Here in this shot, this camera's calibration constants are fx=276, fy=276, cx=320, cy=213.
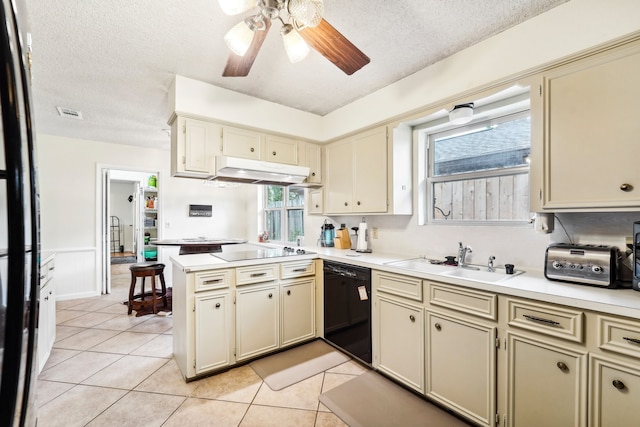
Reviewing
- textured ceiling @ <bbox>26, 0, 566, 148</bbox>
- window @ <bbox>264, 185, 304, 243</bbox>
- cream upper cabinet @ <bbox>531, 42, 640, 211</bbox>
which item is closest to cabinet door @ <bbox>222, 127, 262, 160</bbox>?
textured ceiling @ <bbox>26, 0, 566, 148</bbox>

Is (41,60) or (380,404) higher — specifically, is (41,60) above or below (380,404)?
above

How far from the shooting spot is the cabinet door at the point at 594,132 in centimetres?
138

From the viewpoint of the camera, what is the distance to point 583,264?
153 cm

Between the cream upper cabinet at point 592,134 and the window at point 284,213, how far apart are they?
3.06 metres

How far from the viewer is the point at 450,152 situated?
101 inches

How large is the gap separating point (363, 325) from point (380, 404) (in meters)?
0.58

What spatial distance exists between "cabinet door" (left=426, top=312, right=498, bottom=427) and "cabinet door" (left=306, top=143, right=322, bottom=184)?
2.00 metres

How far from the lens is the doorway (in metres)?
4.49

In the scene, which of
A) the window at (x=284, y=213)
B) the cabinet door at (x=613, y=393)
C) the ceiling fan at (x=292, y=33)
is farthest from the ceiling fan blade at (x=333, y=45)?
the window at (x=284, y=213)

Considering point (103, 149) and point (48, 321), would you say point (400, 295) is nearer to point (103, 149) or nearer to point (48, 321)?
point (48, 321)

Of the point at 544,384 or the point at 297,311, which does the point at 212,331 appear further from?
the point at 544,384

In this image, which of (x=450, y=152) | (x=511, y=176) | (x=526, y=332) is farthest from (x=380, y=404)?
(x=450, y=152)

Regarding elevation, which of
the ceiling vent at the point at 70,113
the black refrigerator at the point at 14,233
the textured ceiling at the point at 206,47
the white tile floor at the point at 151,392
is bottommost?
the white tile floor at the point at 151,392

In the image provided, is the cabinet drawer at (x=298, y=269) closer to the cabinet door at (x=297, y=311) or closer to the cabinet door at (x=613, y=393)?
the cabinet door at (x=297, y=311)
